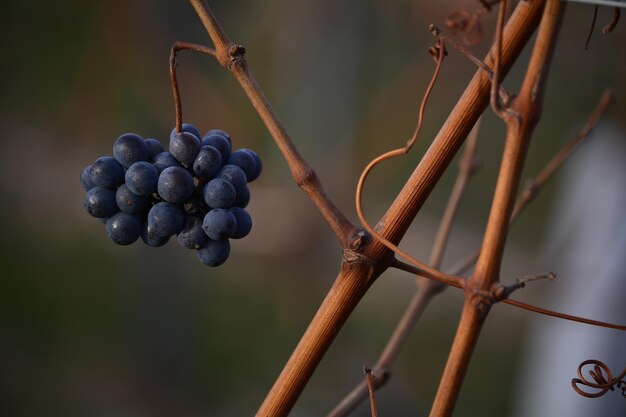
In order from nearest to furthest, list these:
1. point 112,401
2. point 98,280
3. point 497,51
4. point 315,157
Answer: point 497,51 → point 112,401 → point 315,157 → point 98,280

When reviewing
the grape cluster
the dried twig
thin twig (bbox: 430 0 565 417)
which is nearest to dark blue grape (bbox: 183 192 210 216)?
the grape cluster

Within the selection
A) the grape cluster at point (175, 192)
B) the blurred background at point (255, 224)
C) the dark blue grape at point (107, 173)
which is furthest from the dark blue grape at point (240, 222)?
the blurred background at point (255, 224)

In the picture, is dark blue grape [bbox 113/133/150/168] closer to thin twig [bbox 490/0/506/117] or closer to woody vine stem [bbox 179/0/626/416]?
woody vine stem [bbox 179/0/626/416]

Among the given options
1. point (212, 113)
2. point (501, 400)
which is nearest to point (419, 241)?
point (501, 400)

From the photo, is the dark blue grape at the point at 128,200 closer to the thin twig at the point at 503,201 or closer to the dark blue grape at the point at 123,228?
the dark blue grape at the point at 123,228

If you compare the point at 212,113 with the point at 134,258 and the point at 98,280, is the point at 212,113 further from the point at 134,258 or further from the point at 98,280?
the point at 98,280

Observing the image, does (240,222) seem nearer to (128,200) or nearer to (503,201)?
(128,200)
